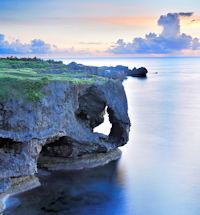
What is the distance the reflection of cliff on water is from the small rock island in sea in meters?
1.05

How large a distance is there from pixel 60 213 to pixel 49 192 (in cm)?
313

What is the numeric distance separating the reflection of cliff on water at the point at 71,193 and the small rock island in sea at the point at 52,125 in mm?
1048

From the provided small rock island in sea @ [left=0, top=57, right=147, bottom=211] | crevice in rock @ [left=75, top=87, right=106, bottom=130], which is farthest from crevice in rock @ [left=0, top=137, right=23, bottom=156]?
→ crevice in rock @ [left=75, top=87, right=106, bottom=130]

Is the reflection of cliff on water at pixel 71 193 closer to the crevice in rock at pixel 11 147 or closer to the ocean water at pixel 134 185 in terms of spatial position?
the ocean water at pixel 134 185

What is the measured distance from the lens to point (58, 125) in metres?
26.1

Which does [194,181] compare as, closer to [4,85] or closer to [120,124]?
[120,124]

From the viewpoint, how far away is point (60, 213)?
22250mm

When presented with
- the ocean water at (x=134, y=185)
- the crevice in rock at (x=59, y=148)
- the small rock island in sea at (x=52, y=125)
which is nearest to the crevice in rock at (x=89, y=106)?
the small rock island in sea at (x=52, y=125)

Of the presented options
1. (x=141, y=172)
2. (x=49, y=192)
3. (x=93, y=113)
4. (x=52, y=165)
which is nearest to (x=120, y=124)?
(x=93, y=113)

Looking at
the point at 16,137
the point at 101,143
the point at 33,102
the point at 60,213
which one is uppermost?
the point at 33,102

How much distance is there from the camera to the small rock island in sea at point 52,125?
Result: 77.8 ft

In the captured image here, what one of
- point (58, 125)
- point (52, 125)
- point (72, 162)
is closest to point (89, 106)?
point (72, 162)

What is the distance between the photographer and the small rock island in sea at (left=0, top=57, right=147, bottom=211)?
2370 centimetres

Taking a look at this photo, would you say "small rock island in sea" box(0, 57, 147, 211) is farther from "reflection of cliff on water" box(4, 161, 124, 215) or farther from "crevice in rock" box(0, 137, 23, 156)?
"reflection of cliff on water" box(4, 161, 124, 215)
